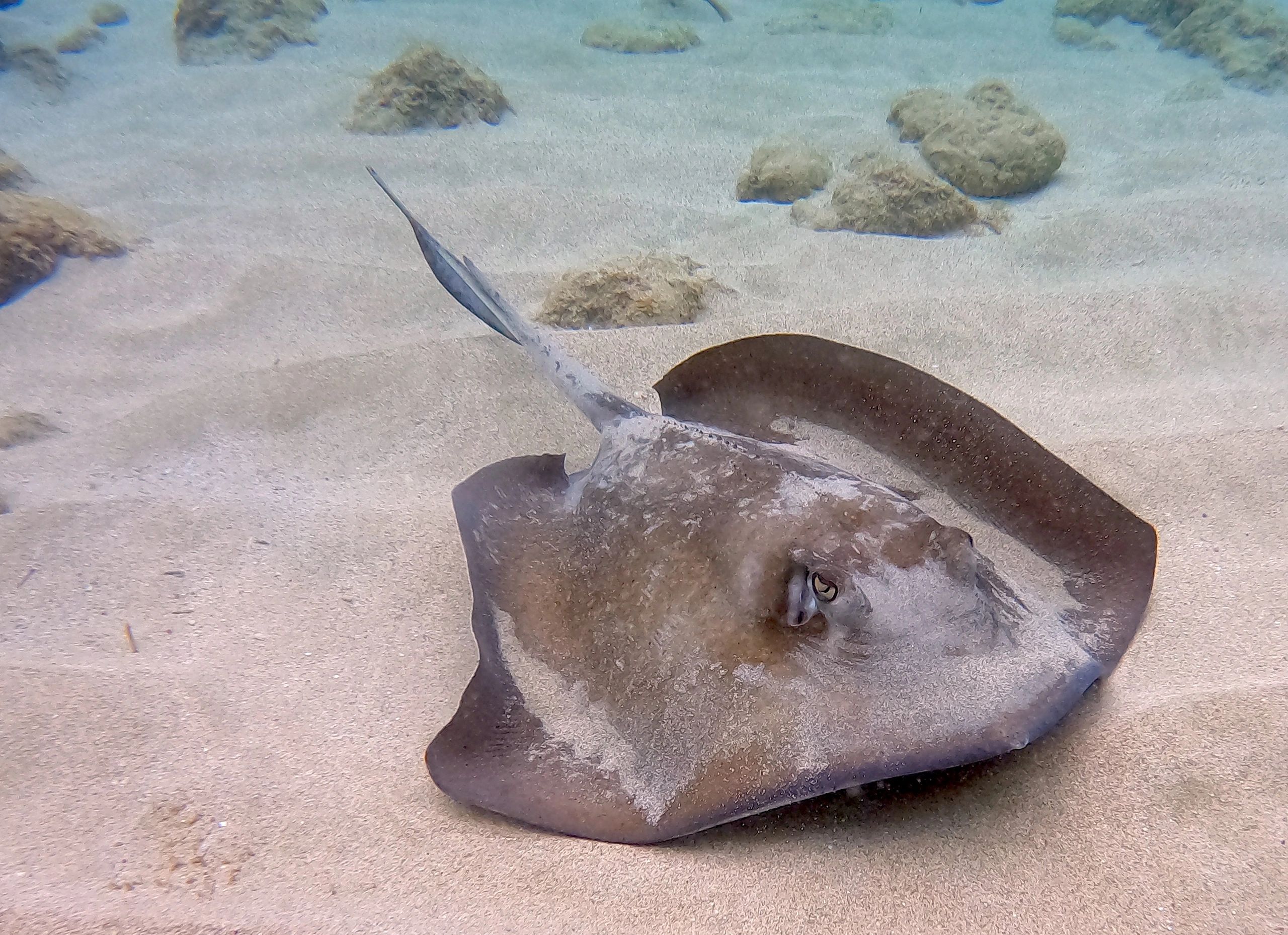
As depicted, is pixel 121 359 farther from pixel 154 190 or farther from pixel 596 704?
pixel 596 704

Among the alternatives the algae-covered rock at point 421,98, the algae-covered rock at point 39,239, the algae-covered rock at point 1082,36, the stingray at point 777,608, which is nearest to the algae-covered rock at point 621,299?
the stingray at point 777,608

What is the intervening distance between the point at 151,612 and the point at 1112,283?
18.6 feet

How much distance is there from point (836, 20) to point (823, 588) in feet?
49.9

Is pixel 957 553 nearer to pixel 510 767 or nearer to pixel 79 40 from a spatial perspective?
pixel 510 767

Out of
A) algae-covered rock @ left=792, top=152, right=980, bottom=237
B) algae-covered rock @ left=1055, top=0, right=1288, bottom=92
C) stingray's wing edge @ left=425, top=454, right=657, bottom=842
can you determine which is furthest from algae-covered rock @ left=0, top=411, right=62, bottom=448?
algae-covered rock @ left=1055, top=0, right=1288, bottom=92

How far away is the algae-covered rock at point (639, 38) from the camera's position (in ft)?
39.3

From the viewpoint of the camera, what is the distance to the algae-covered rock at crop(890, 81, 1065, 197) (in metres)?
6.51

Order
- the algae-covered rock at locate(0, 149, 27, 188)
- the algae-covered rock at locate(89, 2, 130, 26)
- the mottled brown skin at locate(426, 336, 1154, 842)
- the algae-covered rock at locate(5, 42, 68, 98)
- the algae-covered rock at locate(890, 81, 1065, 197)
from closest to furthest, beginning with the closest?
the mottled brown skin at locate(426, 336, 1154, 842)
the algae-covered rock at locate(890, 81, 1065, 197)
the algae-covered rock at locate(0, 149, 27, 188)
the algae-covered rock at locate(5, 42, 68, 98)
the algae-covered rock at locate(89, 2, 130, 26)

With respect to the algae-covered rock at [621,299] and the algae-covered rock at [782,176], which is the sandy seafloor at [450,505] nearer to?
the algae-covered rock at [621,299]

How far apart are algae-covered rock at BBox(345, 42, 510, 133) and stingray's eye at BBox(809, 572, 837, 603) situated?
8116 millimetres

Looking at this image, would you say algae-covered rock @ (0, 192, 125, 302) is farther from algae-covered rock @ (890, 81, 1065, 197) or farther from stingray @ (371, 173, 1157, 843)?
algae-covered rock @ (890, 81, 1065, 197)

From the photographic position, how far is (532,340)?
334cm

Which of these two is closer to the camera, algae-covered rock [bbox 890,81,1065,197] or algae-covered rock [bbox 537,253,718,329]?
algae-covered rock [bbox 537,253,718,329]

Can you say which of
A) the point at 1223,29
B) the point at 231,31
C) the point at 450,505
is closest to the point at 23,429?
the point at 450,505
